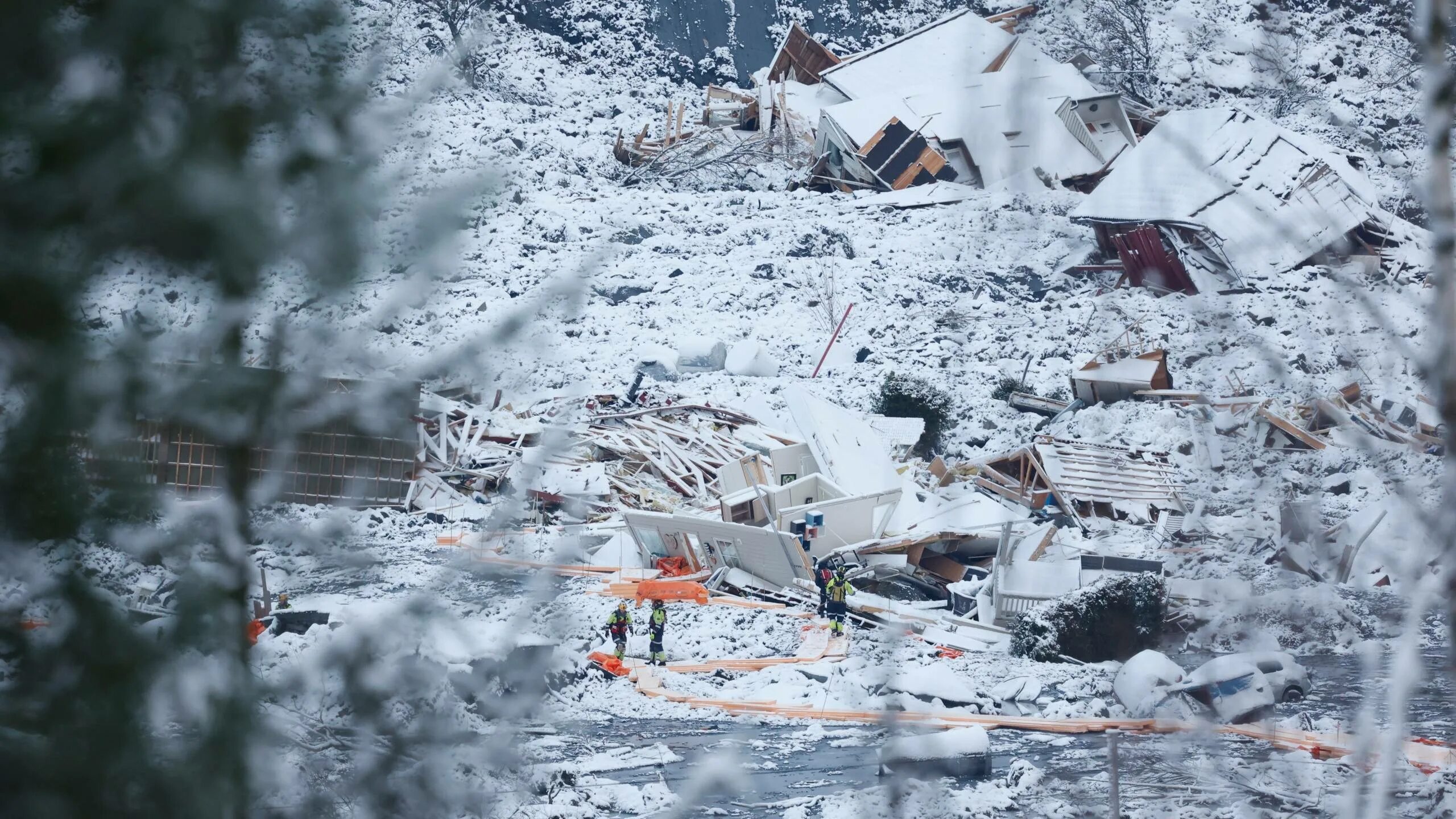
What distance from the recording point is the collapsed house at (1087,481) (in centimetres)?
852

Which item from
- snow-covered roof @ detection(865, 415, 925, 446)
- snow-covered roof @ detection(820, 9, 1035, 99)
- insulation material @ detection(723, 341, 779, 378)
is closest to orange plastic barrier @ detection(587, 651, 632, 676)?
snow-covered roof @ detection(865, 415, 925, 446)

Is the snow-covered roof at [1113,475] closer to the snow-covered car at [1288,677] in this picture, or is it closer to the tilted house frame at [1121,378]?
the tilted house frame at [1121,378]

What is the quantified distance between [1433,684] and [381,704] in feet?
17.3

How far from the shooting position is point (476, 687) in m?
1.10

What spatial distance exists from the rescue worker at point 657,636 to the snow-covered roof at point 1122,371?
5298mm

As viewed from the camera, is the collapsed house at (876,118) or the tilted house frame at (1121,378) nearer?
the tilted house frame at (1121,378)

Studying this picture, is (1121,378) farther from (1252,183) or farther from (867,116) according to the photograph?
(867,116)

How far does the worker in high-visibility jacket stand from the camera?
639cm

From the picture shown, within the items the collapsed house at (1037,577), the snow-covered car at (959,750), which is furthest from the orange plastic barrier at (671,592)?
the snow-covered car at (959,750)

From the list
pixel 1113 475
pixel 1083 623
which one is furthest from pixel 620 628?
pixel 1113 475

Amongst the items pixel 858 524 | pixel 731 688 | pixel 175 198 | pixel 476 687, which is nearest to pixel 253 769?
pixel 476 687

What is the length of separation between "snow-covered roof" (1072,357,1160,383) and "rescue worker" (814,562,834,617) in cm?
377

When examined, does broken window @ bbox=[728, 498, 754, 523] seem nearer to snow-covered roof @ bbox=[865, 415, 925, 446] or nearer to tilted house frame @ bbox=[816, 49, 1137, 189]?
snow-covered roof @ bbox=[865, 415, 925, 446]

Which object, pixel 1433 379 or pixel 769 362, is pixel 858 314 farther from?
pixel 1433 379
